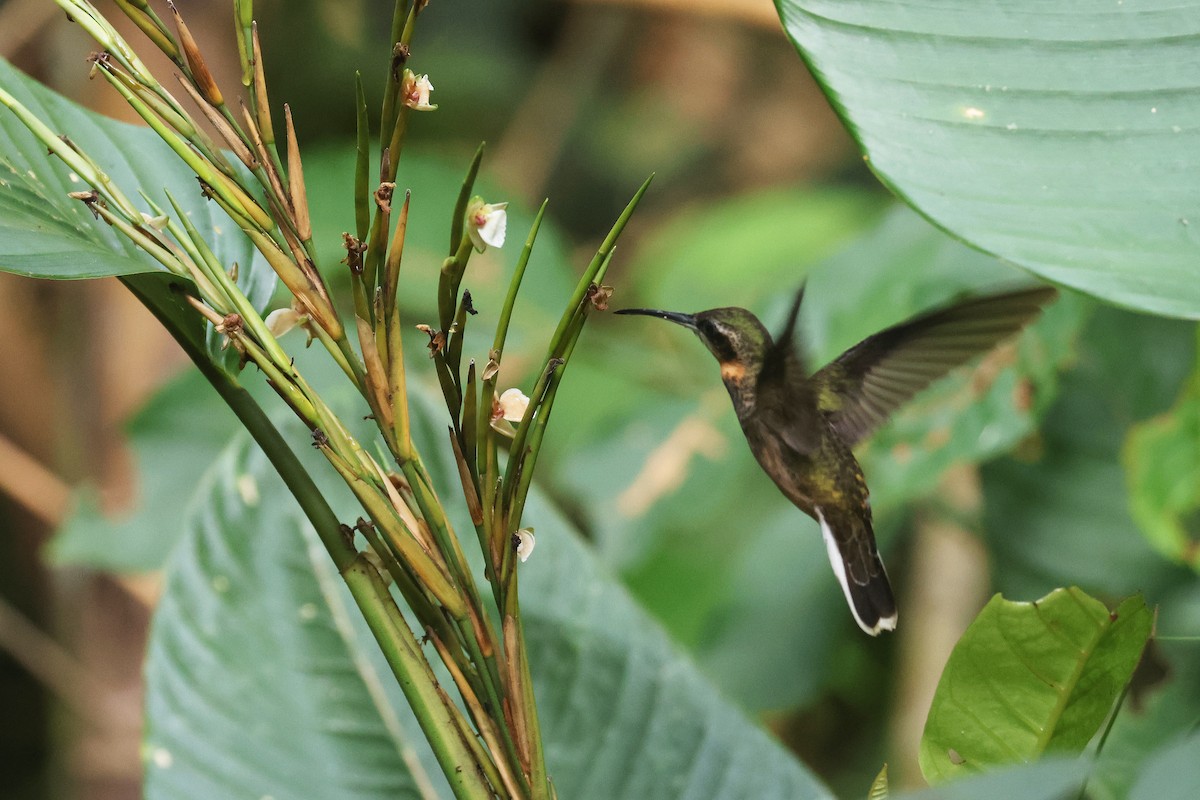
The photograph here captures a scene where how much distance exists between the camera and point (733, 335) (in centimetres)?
101

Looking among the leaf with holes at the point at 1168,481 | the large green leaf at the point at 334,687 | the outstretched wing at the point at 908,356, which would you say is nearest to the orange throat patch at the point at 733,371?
the outstretched wing at the point at 908,356

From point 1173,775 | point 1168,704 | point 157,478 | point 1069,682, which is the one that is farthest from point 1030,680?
point 157,478

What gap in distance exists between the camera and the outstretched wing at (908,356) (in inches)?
37.5

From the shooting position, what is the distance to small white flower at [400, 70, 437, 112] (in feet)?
1.90

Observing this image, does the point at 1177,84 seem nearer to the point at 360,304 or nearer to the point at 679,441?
the point at 360,304

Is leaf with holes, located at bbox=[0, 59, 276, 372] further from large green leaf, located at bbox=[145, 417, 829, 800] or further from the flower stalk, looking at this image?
large green leaf, located at bbox=[145, 417, 829, 800]

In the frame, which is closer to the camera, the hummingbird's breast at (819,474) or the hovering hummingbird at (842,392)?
the hovering hummingbird at (842,392)

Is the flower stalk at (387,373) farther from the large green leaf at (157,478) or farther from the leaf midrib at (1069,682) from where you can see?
the large green leaf at (157,478)

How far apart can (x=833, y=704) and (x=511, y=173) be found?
72.2 inches

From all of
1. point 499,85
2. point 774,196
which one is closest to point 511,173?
point 499,85

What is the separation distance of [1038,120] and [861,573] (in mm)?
560

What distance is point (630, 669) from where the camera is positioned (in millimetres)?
1079

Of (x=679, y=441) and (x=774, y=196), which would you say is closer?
(x=679, y=441)

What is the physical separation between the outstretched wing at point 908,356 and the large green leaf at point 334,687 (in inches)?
12.3
